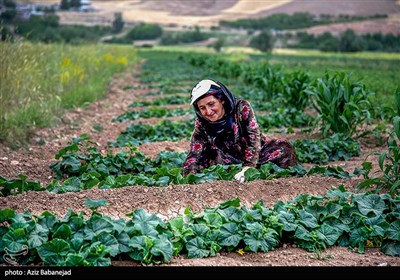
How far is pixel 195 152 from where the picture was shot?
650 cm

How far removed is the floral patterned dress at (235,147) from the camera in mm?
6418

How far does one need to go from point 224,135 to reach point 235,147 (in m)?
0.20

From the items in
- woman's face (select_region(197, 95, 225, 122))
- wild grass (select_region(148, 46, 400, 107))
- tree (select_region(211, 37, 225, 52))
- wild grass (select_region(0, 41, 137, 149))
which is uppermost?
woman's face (select_region(197, 95, 225, 122))

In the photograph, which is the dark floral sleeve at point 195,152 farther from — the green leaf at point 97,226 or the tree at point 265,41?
the tree at point 265,41

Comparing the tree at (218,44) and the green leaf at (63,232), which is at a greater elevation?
the green leaf at (63,232)

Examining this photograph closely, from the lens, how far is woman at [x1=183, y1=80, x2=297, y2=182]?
605 centimetres

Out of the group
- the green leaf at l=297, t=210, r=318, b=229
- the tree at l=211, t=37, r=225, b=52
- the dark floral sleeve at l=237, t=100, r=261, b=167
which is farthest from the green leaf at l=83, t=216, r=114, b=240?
the tree at l=211, t=37, r=225, b=52

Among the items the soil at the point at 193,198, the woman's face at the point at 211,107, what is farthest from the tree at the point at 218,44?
the woman's face at the point at 211,107

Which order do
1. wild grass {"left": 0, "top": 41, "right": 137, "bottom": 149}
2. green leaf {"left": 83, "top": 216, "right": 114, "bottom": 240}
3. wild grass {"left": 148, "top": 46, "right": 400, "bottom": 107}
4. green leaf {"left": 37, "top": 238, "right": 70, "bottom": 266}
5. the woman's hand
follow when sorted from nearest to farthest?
green leaf {"left": 37, "top": 238, "right": 70, "bottom": 266} < green leaf {"left": 83, "top": 216, "right": 114, "bottom": 240} < the woman's hand < wild grass {"left": 0, "top": 41, "right": 137, "bottom": 149} < wild grass {"left": 148, "top": 46, "right": 400, "bottom": 107}

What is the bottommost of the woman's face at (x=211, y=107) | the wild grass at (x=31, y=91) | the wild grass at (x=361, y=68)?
the wild grass at (x=361, y=68)

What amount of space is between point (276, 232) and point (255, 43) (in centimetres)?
7109

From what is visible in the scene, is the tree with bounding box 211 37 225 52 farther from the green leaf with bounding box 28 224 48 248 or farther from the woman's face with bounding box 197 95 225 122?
the green leaf with bounding box 28 224 48 248

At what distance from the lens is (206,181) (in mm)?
5836

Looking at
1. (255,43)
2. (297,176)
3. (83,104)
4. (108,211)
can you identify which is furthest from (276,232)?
(255,43)
